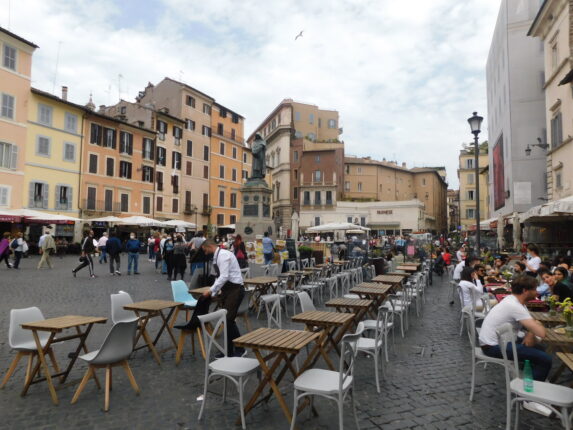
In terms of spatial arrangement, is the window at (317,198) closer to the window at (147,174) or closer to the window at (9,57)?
the window at (147,174)

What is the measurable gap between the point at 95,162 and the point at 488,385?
33.2 meters

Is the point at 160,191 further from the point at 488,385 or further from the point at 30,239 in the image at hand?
the point at 488,385

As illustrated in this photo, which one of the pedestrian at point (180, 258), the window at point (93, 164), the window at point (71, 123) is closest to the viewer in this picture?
the pedestrian at point (180, 258)

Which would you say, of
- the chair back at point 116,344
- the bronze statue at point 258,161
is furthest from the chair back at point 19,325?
the bronze statue at point 258,161

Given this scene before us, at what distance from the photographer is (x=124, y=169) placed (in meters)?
34.7

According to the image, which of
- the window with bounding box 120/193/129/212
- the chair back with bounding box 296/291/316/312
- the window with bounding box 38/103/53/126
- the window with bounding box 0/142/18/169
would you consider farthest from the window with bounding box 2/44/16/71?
the chair back with bounding box 296/291/316/312

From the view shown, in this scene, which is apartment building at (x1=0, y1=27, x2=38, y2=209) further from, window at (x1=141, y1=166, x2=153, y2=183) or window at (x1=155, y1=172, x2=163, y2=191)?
window at (x1=155, y1=172, x2=163, y2=191)

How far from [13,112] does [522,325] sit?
1206 inches

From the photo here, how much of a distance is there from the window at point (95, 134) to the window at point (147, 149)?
4.69 meters

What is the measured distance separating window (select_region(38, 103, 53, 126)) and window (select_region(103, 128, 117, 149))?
4.64 metres

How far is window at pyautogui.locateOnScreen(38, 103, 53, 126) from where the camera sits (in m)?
28.0

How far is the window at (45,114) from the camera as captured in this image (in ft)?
91.7

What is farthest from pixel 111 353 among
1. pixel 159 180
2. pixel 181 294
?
pixel 159 180

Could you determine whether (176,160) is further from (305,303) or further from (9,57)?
(305,303)
